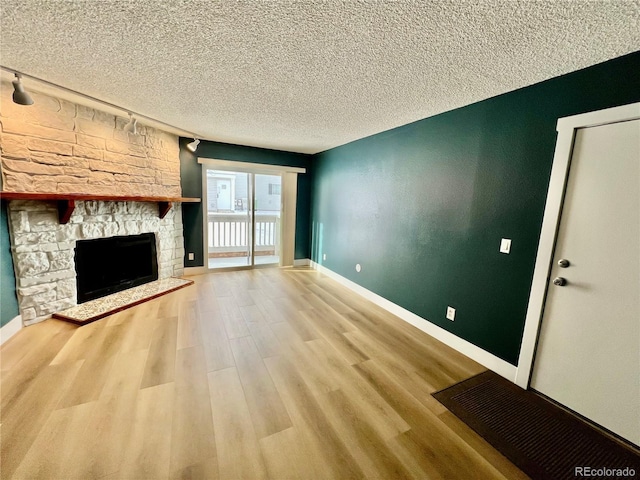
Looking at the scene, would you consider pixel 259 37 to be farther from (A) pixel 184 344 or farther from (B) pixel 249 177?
(B) pixel 249 177

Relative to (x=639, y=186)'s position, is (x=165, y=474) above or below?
below

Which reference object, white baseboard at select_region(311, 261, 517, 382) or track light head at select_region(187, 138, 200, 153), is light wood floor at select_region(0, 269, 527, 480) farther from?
track light head at select_region(187, 138, 200, 153)

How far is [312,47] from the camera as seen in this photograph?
5.16 feet

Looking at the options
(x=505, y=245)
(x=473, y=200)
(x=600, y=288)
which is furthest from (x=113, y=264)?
(x=600, y=288)

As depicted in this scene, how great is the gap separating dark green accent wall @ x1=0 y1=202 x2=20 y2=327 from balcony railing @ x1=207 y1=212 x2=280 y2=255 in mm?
3070

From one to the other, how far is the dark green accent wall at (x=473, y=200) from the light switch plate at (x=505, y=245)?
0.03 m

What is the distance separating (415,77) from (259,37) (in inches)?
44.8

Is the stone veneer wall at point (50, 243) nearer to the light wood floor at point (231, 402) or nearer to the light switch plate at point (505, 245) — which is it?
the light wood floor at point (231, 402)

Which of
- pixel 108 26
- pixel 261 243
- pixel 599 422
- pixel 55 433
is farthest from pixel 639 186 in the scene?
pixel 261 243

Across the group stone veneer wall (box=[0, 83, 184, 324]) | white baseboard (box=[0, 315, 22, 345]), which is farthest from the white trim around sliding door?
white baseboard (box=[0, 315, 22, 345])

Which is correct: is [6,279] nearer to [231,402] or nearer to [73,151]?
[73,151]

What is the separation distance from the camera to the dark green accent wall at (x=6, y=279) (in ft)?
7.38

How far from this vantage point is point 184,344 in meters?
2.35

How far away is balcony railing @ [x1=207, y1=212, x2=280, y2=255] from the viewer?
5.48m
